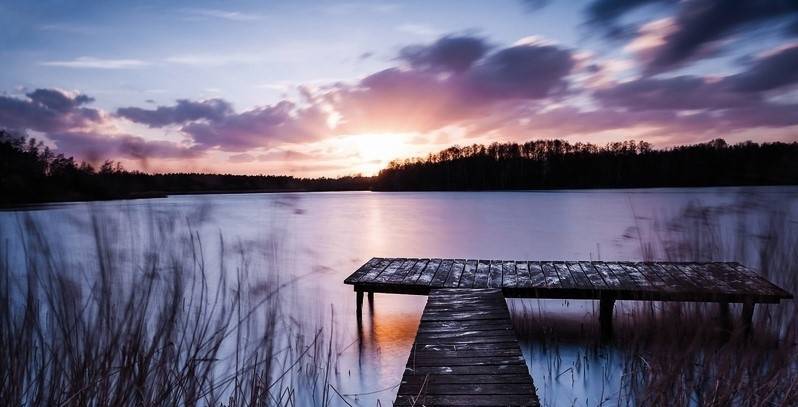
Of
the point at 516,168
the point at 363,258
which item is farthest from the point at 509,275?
the point at 516,168

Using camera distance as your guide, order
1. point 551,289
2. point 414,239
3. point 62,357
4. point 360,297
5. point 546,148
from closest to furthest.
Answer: point 62,357 → point 551,289 → point 360,297 → point 414,239 → point 546,148

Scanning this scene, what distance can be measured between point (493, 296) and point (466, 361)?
1.91m

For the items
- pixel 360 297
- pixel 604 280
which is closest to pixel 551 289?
pixel 604 280

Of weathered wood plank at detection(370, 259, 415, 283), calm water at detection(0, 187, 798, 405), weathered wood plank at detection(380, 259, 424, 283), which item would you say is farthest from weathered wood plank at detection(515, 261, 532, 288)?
weathered wood plank at detection(370, 259, 415, 283)

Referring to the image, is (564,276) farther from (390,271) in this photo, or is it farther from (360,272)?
(360,272)

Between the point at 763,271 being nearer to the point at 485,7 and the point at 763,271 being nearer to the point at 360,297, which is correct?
the point at 360,297

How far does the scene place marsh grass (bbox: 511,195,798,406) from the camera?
302cm

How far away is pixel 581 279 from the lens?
6.02 metres

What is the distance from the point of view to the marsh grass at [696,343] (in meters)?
3.02

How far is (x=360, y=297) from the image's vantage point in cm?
711

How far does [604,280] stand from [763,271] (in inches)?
62.9

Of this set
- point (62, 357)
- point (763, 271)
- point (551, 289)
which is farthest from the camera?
point (551, 289)

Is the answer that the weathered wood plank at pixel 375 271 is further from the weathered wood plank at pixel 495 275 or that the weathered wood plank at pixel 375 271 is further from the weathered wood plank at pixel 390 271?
the weathered wood plank at pixel 495 275

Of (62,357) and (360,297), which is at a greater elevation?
(62,357)
